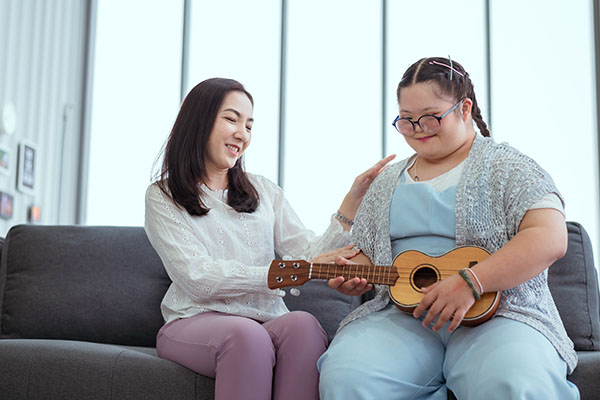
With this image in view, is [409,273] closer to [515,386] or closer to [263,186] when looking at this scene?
[515,386]

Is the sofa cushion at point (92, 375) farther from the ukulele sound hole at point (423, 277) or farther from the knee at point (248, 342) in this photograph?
the ukulele sound hole at point (423, 277)

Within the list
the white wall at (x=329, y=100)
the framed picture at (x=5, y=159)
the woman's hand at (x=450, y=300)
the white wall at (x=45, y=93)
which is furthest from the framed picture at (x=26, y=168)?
the woman's hand at (x=450, y=300)

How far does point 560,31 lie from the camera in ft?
15.7

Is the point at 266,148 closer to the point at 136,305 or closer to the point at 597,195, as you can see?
the point at 597,195

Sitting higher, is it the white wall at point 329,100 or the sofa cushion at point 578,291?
the white wall at point 329,100

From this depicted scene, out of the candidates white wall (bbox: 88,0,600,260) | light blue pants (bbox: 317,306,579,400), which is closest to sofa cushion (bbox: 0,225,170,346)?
light blue pants (bbox: 317,306,579,400)

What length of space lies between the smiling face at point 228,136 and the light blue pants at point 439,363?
2.33ft

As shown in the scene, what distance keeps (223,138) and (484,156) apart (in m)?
0.80

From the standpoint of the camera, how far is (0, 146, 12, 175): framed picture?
4062mm

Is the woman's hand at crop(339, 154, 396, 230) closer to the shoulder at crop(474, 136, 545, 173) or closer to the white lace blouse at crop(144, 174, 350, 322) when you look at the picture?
the white lace blouse at crop(144, 174, 350, 322)

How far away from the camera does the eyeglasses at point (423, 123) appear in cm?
169

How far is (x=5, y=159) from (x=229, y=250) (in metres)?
2.67

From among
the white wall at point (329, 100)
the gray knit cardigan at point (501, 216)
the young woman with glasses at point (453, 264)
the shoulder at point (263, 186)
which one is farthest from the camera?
the white wall at point (329, 100)

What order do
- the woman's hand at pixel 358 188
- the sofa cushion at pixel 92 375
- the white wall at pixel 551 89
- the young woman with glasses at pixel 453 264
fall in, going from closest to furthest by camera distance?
A: the young woman with glasses at pixel 453 264 < the sofa cushion at pixel 92 375 < the woman's hand at pixel 358 188 < the white wall at pixel 551 89
